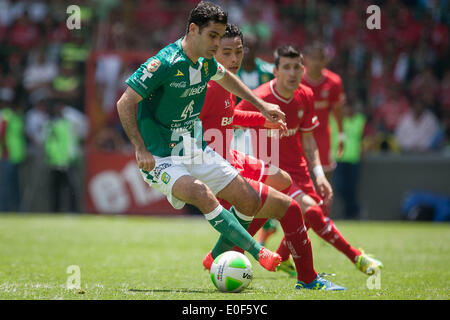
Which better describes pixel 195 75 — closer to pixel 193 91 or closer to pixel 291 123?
pixel 193 91

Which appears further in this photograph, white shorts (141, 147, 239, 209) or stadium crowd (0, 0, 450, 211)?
stadium crowd (0, 0, 450, 211)

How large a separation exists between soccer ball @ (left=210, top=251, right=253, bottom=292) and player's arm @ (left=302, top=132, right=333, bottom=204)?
5.16 feet

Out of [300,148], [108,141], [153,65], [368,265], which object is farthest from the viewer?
[108,141]

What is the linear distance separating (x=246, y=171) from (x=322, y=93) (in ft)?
12.0

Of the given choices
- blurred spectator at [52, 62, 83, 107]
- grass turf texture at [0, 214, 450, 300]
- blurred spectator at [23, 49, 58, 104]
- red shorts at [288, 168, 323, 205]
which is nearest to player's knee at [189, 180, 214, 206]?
grass turf texture at [0, 214, 450, 300]

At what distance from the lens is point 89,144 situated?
1623cm

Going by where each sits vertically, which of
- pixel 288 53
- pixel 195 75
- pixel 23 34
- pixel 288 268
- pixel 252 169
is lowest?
pixel 288 268

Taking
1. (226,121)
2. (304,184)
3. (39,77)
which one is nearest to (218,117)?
(226,121)

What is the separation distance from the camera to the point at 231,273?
17.8ft

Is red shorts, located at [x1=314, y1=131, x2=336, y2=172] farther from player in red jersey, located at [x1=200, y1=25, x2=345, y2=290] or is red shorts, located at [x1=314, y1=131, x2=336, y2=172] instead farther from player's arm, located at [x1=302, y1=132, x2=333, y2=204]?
player in red jersey, located at [x1=200, y1=25, x2=345, y2=290]

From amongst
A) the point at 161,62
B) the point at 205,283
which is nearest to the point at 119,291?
the point at 205,283

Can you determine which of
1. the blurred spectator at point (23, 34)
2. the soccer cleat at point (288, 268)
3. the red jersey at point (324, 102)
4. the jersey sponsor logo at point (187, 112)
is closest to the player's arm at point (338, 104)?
the red jersey at point (324, 102)

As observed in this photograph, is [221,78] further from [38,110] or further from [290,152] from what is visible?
[38,110]

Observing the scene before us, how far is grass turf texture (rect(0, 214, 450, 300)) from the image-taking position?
5.51m
